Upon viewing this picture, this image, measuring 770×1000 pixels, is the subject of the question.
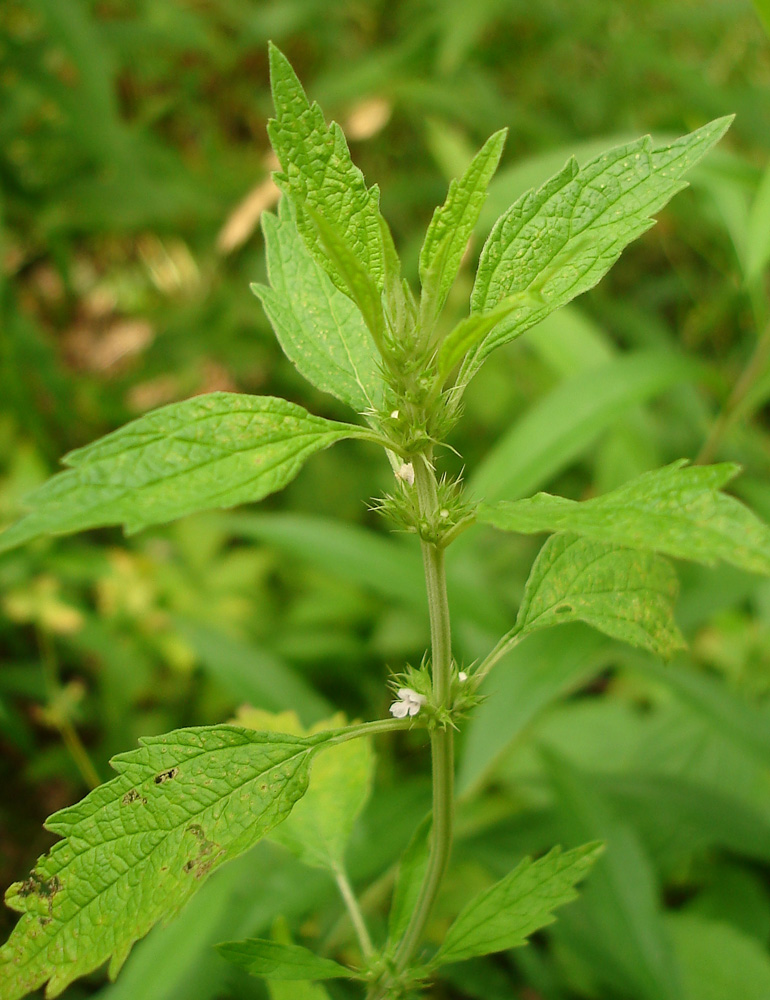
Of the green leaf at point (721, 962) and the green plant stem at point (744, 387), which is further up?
the green plant stem at point (744, 387)

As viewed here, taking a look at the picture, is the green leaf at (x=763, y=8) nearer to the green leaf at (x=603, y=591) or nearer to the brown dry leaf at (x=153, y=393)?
the green leaf at (x=603, y=591)

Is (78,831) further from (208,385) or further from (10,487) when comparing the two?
(208,385)

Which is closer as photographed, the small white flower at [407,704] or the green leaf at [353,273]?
the green leaf at [353,273]

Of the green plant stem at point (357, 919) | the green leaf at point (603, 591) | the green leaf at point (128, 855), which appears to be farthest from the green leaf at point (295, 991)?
the green leaf at point (603, 591)

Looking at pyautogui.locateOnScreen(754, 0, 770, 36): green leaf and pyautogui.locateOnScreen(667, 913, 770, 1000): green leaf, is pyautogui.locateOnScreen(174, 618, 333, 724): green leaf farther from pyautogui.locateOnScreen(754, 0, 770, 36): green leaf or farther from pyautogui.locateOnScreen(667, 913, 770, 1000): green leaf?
pyautogui.locateOnScreen(754, 0, 770, 36): green leaf

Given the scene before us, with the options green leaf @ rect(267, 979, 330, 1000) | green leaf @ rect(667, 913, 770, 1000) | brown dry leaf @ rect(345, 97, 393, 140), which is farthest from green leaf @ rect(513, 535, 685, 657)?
brown dry leaf @ rect(345, 97, 393, 140)

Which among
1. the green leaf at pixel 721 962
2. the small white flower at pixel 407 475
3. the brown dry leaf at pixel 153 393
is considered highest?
the brown dry leaf at pixel 153 393
